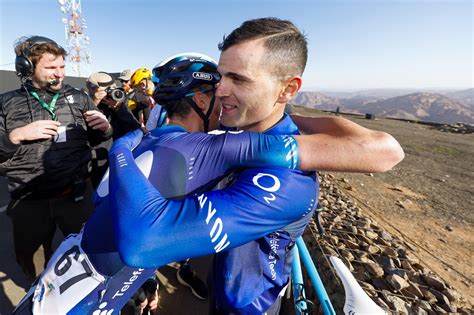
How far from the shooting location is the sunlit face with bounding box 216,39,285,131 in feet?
5.09

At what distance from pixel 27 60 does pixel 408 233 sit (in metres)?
7.61

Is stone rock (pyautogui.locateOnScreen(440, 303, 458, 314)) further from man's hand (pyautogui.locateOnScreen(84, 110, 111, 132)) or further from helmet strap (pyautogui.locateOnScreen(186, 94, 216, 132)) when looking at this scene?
man's hand (pyautogui.locateOnScreen(84, 110, 111, 132))

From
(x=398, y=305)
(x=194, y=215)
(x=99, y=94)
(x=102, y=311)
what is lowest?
(x=398, y=305)

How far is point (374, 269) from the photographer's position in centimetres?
297

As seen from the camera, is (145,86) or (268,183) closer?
→ (268,183)

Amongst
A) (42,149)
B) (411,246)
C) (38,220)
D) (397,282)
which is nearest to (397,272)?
(397,282)

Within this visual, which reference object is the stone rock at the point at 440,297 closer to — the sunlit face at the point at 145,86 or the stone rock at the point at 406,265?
the stone rock at the point at 406,265

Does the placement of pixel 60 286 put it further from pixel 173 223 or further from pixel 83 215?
pixel 83 215

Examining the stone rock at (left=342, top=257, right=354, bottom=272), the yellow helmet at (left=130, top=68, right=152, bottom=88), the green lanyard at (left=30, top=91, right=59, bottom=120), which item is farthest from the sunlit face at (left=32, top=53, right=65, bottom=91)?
the stone rock at (left=342, top=257, right=354, bottom=272)

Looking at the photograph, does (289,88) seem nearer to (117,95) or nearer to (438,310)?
(438,310)

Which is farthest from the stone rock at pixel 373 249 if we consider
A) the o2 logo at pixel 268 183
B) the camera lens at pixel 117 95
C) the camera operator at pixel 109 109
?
the camera lens at pixel 117 95

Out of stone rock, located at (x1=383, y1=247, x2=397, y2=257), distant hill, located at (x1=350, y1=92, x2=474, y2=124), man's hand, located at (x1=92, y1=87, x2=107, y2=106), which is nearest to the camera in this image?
stone rock, located at (x1=383, y1=247, x2=397, y2=257)

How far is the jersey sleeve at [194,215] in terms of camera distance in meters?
1.03

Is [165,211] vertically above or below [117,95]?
below
